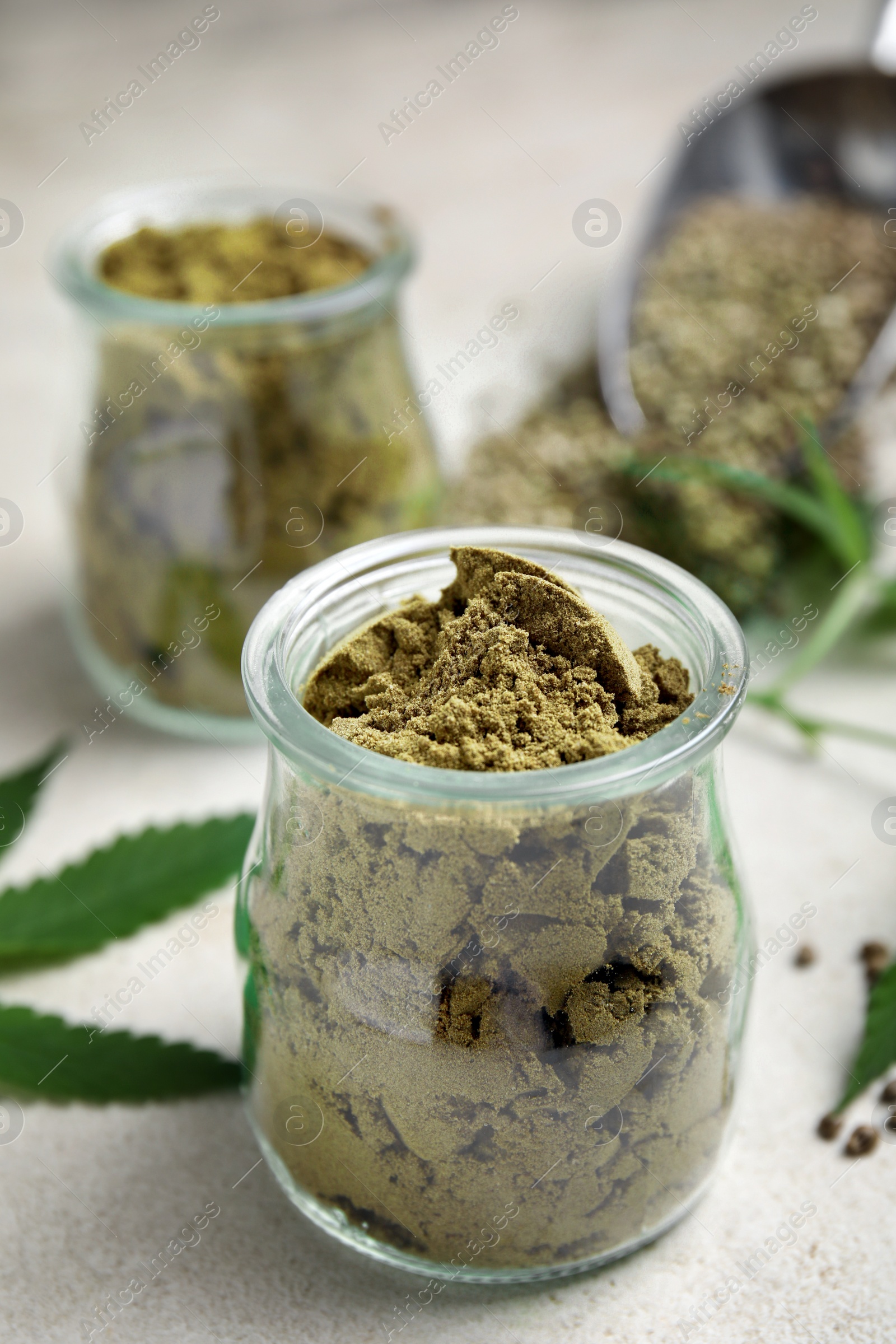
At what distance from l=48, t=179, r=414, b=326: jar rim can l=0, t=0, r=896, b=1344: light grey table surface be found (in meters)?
0.07

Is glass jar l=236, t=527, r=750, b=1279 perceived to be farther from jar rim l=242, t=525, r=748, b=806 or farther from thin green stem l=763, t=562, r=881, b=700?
thin green stem l=763, t=562, r=881, b=700

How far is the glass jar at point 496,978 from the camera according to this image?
700mm

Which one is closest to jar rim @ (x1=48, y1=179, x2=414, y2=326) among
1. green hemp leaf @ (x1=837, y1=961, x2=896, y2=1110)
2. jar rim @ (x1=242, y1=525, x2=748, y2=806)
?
jar rim @ (x1=242, y1=525, x2=748, y2=806)

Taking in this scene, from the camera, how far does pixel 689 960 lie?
756mm

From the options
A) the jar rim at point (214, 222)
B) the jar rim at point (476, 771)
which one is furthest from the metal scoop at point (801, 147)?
the jar rim at point (476, 771)

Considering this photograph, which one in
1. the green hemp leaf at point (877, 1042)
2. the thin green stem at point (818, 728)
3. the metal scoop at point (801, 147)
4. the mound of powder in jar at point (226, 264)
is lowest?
the thin green stem at point (818, 728)

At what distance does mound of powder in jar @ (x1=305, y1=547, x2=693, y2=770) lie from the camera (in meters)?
0.74

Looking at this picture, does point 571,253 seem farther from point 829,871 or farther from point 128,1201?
point 128,1201

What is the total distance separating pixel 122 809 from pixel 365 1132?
0.64 metres

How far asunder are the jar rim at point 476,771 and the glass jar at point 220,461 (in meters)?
0.40

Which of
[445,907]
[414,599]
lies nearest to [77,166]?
[414,599]

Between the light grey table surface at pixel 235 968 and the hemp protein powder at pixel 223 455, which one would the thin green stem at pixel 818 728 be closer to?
the light grey table surface at pixel 235 968

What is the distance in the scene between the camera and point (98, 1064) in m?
0.98

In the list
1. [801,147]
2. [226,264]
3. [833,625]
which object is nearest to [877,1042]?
[833,625]
